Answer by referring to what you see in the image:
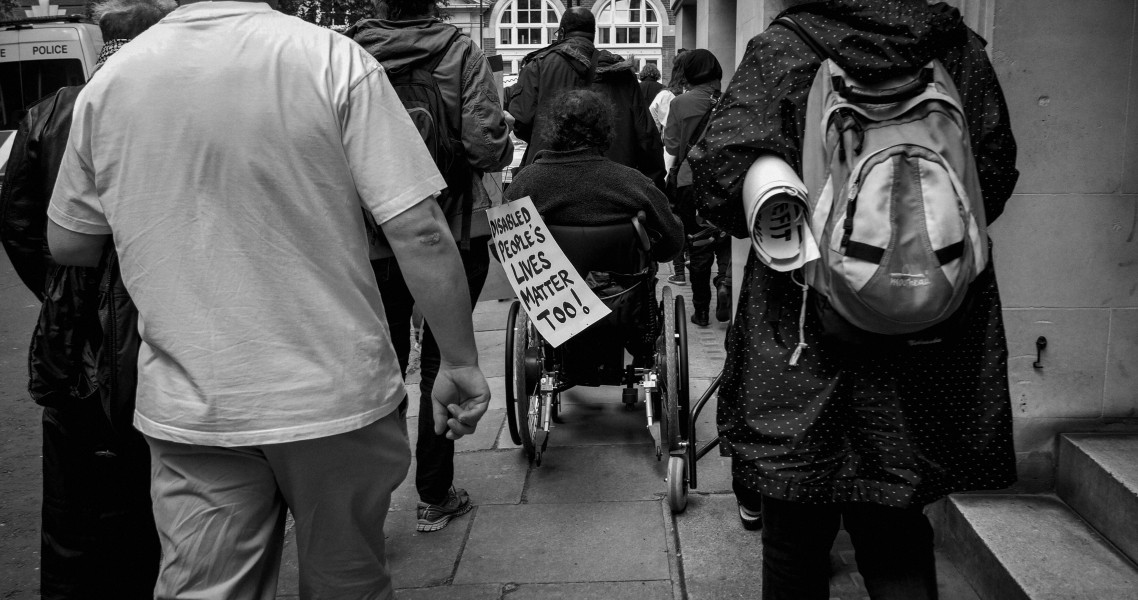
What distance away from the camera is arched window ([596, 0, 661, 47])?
174 feet

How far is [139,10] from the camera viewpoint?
2.66 metres

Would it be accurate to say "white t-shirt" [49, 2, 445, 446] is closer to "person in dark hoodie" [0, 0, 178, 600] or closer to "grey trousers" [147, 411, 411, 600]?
"grey trousers" [147, 411, 411, 600]

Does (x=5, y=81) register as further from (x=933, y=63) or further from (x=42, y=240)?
(x=933, y=63)

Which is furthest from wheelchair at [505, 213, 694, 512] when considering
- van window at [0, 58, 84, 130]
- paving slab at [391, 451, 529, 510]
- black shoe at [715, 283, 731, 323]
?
van window at [0, 58, 84, 130]

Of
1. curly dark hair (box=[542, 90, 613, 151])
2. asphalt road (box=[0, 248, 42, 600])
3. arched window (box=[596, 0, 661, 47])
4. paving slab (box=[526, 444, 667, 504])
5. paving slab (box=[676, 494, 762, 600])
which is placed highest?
A: arched window (box=[596, 0, 661, 47])

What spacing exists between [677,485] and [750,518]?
286 millimetres

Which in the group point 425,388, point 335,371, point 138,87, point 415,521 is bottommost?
point 415,521

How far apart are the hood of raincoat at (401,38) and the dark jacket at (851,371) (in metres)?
1.55

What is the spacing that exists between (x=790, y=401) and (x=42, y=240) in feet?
6.44

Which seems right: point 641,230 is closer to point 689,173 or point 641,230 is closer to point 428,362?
point 428,362

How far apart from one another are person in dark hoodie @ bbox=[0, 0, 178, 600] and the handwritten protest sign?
152 centimetres

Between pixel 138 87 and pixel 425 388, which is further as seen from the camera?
pixel 425 388

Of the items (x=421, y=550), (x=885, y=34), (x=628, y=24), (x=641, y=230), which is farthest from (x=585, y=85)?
(x=628, y=24)

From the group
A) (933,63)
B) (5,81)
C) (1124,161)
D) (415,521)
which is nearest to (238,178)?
(933,63)
